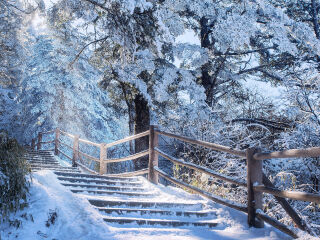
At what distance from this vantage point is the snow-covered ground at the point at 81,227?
11.6 feet

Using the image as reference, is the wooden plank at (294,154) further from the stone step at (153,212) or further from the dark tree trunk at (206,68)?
the dark tree trunk at (206,68)

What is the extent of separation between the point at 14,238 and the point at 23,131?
1950 centimetres

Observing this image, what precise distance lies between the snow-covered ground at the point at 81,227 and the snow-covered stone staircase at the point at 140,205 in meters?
0.15

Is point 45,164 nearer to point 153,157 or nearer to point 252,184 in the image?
point 153,157

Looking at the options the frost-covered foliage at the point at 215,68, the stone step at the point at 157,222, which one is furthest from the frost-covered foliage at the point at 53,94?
the stone step at the point at 157,222

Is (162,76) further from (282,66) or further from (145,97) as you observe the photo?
(282,66)

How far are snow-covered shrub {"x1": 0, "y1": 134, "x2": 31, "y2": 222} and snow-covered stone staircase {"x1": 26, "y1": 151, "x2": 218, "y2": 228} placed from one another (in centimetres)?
94

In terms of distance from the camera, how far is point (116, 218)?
4.13 meters

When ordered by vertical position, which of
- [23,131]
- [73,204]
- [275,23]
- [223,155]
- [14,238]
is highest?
[275,23]

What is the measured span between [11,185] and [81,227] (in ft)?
3.97

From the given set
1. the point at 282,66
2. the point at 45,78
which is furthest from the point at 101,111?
the point at 282,66

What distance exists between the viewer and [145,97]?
11.8 meters

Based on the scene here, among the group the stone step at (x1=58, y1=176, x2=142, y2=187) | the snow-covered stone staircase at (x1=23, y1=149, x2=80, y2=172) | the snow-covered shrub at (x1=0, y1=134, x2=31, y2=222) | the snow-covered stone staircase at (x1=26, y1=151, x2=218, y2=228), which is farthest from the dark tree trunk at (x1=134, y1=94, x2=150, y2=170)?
the snow-covered shrub at (x1=0, y1=134, x2=31, y2=222)

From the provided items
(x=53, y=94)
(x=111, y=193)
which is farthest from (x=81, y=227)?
(x=53, y=94)
